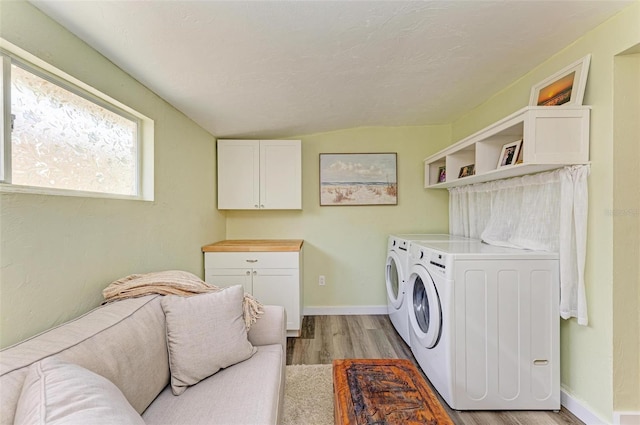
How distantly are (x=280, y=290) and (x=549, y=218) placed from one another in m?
2.20

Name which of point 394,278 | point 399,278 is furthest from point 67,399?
point 394,278

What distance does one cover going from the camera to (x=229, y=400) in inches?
43.3

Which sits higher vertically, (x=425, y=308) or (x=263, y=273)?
(x=263, y=273)

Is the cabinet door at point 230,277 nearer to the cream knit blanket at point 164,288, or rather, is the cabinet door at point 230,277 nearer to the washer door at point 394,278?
the cream knit blanket at point 164,288

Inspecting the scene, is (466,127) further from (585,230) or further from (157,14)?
(157,14)

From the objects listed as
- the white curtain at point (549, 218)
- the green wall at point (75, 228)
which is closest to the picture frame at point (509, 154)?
the white curtain at point (549, 218)

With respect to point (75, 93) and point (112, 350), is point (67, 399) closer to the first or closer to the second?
point (112, 350)

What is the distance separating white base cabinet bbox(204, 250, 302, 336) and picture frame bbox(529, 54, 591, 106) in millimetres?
2254

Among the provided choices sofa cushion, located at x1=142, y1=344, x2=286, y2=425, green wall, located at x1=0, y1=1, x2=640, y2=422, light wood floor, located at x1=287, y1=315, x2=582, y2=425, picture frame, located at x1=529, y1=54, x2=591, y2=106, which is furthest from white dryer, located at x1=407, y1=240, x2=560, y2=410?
sofa cushion, located at x1=142, y1=344, x2=286, y2=425

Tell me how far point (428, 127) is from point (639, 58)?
1848 millimetres

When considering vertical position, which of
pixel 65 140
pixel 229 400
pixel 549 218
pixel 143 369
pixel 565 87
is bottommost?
pixel 229 400

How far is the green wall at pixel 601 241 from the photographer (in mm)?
1400

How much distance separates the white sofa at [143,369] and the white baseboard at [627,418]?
1.80 metres

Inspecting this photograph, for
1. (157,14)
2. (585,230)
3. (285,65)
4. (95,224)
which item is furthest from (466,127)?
(95,224)
